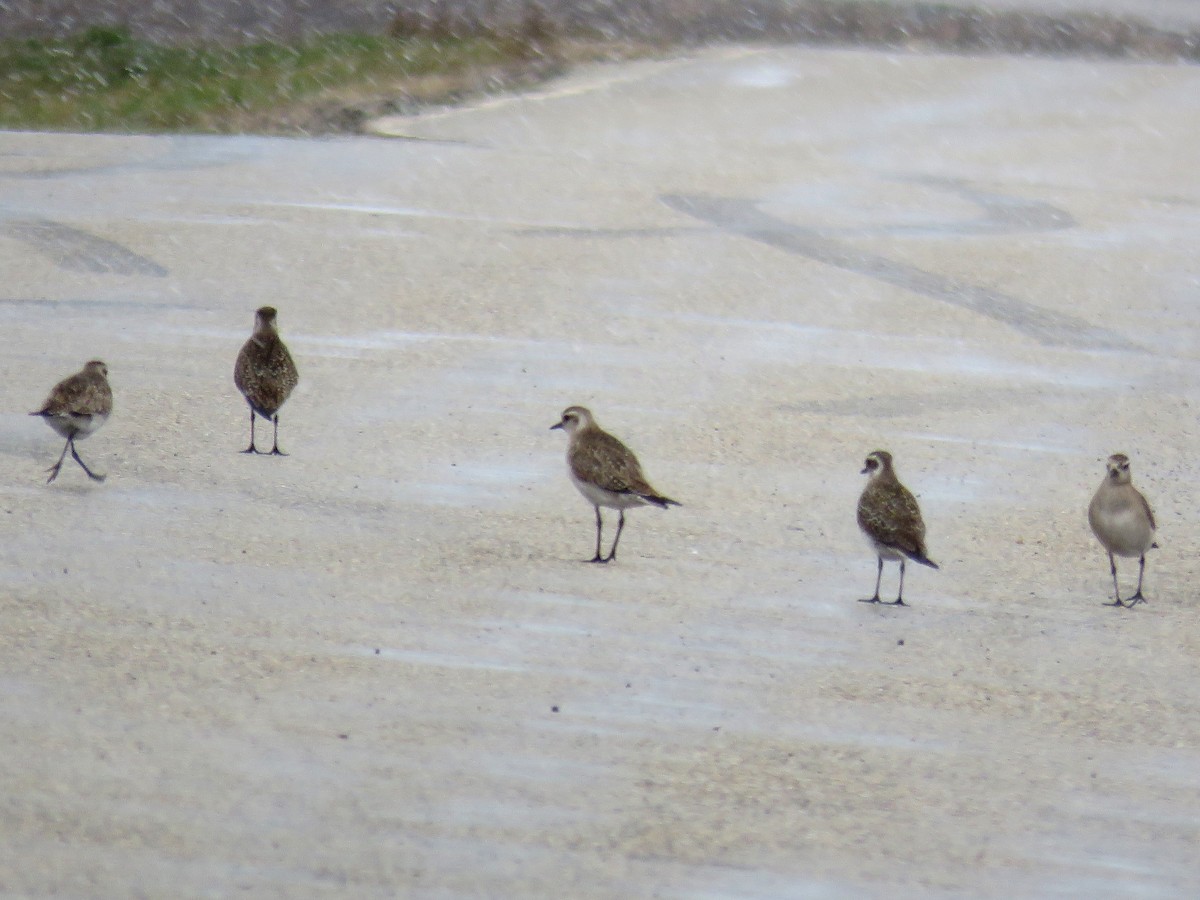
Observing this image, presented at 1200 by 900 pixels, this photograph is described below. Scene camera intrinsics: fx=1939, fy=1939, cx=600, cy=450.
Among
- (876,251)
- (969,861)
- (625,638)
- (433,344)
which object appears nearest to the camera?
(969,861)

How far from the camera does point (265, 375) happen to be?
34.4 ft

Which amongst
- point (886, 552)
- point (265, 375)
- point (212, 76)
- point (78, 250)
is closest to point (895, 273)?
point (78, 250)

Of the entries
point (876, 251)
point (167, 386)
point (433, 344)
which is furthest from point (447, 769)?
point (876, 251)

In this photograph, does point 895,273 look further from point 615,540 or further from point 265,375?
point 615,540

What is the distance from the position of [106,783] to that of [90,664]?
3.70 feet

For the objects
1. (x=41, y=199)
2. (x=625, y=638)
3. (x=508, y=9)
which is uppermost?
(x=508, y=9)

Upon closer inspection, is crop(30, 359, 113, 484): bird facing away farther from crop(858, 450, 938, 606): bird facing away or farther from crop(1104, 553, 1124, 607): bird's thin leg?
crop(1104, 553, 1124, 607): bird's thin leg

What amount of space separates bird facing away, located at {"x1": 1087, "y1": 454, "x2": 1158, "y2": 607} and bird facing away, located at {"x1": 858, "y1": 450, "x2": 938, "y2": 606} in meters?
0.83

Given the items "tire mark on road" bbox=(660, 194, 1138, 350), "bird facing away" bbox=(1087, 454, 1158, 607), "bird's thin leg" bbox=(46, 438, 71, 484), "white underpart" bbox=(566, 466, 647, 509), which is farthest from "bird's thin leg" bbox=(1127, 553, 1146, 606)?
"bird's thin leg" bbox=(46, 438, 71, 484)

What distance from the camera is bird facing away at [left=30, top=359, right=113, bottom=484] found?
972 cm

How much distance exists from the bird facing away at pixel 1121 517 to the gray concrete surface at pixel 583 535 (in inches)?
10.6

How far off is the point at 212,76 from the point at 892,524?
54.4 ft

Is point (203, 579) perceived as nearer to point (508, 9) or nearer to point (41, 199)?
point (41, 199)

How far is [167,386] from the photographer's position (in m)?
11.8
